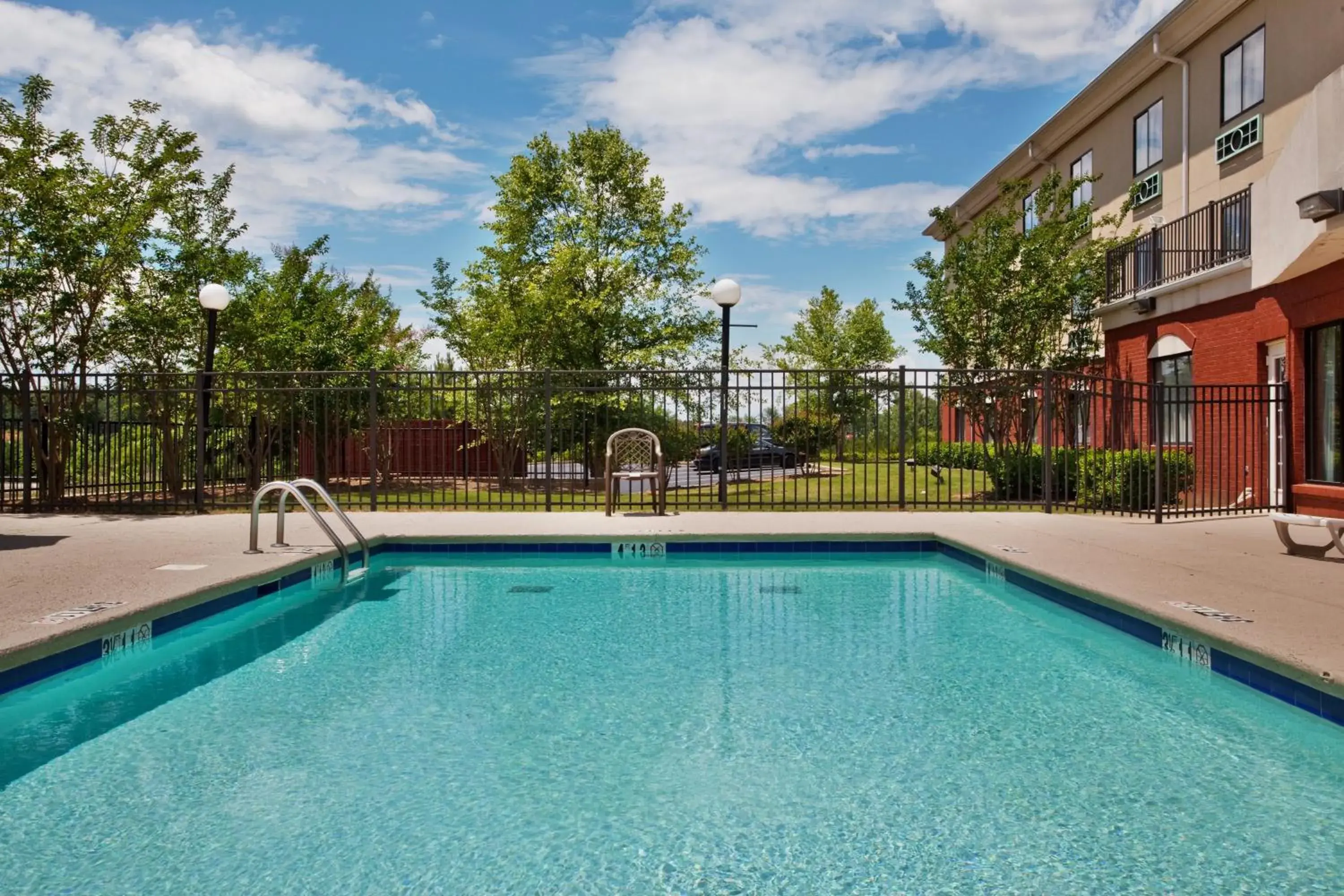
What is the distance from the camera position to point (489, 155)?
1862 centimetres

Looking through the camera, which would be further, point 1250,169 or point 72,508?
point 1250,169

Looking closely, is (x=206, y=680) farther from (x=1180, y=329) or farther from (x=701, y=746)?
(x=1180, y=329)

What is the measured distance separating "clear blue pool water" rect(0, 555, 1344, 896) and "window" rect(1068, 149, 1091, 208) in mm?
16079

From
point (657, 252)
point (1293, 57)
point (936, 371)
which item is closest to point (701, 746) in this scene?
point (936, 371)

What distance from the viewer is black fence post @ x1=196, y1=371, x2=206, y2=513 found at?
10.8 metres

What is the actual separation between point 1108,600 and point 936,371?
5693 mm

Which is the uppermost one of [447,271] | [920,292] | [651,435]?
[447,271]

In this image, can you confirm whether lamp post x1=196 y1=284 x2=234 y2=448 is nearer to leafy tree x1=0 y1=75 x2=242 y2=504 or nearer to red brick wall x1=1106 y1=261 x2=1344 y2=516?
leafy tree x1=0 y1=75 x2=242 y2=504

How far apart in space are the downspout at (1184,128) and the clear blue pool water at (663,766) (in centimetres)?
1234

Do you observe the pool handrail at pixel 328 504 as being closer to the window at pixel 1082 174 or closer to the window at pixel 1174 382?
the window at pixel 1174 382

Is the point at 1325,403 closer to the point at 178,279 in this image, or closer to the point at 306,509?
the point at 306,509

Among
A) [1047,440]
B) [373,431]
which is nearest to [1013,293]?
[1047,440]

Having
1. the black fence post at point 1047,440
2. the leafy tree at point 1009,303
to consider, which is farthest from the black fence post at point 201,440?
the leafy tree at point 1009,303

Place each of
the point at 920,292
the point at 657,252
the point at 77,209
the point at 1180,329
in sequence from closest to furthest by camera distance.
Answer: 1. the point at 77,209
2. the point at 1180,329
3. the point at 920,292
4. the point at 657,252
